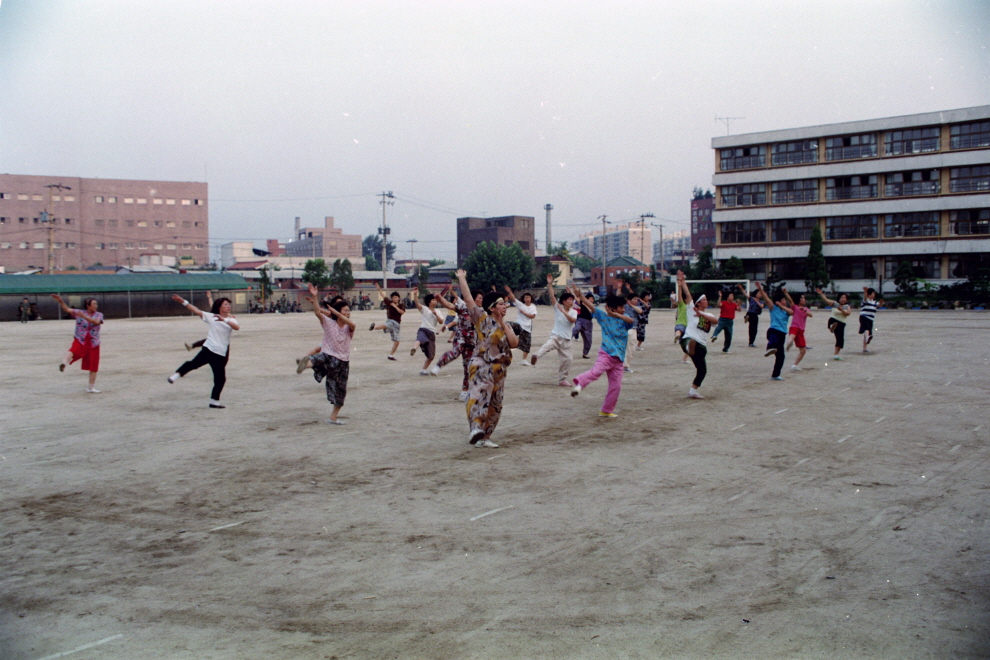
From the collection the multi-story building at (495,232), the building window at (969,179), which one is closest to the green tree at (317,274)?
the multi-story building at (495,232)

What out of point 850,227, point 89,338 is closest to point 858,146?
point 850,227

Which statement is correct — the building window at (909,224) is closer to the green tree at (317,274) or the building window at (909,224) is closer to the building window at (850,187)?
the building window at (850,187)

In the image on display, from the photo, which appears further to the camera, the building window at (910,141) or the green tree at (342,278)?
the green tree at (342,278)

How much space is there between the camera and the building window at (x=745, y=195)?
5988 centimetres

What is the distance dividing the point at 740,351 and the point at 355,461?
14.1 m

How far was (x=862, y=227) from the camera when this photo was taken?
5534 centimetres

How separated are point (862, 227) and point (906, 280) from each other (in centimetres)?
747

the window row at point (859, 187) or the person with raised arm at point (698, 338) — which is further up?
the window row at point (859, 187)

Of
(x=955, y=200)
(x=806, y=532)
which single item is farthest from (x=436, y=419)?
(x=955, y=200)

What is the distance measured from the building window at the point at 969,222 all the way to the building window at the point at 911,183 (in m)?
2.31

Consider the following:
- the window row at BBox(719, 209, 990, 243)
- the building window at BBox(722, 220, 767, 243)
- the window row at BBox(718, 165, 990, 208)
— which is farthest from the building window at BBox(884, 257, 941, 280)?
the building window at BBox(722, 220, 767, 243)

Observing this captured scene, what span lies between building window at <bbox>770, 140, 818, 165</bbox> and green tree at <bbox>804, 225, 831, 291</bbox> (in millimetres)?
6608

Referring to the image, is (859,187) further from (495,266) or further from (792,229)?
(495,266)

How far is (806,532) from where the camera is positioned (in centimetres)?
522
